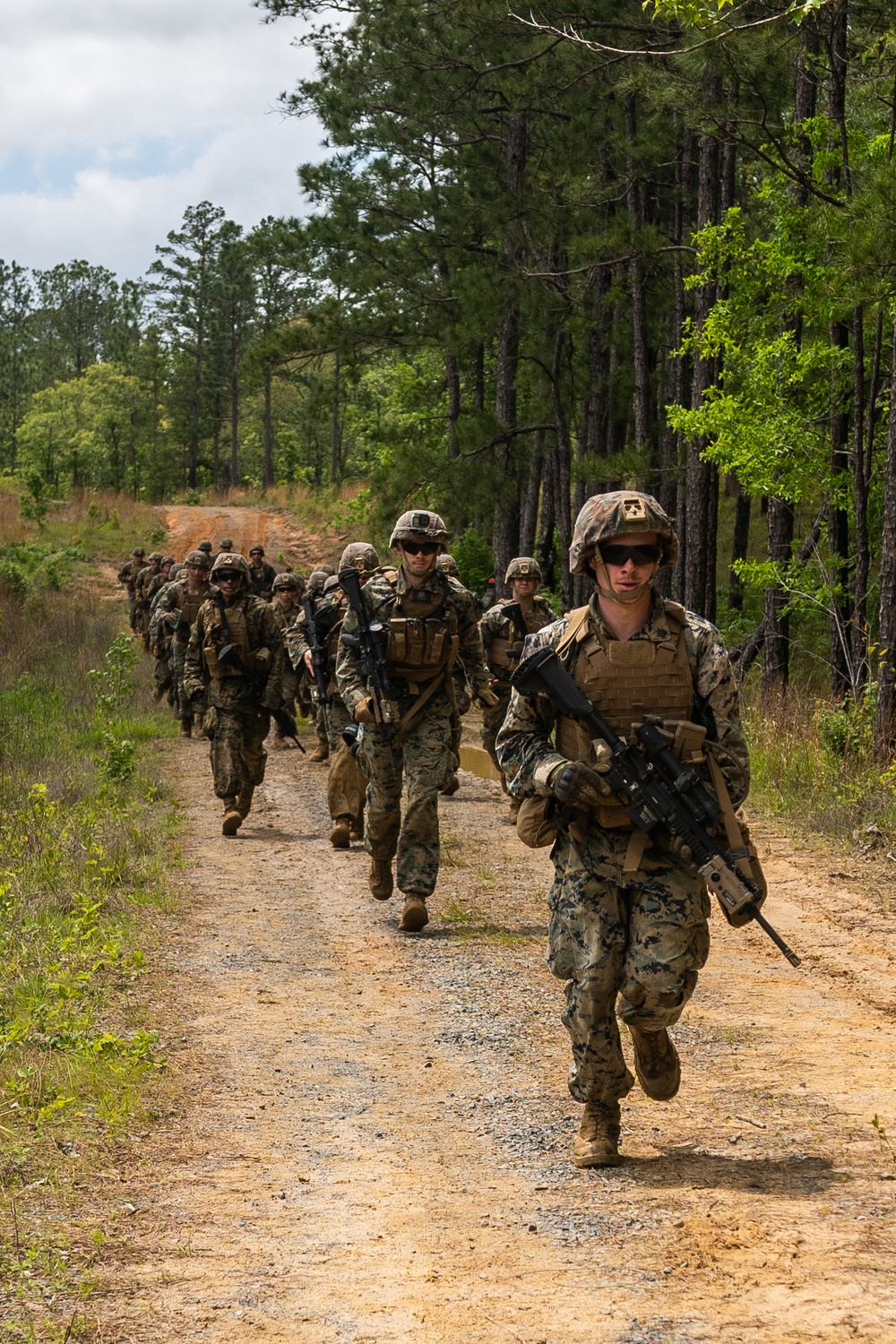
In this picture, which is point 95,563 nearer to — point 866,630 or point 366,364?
point 366,364

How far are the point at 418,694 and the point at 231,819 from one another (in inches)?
158

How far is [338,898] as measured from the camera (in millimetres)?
9750

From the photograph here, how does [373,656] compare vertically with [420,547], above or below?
below

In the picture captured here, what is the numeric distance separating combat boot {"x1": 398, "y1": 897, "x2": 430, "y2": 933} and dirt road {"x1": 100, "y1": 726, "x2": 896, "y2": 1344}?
82 millimetres

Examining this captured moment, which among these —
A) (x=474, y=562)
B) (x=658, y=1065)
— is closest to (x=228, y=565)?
(x=658, y=1065)

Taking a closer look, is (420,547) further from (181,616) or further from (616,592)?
(181,616)

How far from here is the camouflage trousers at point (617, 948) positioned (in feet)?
15.7

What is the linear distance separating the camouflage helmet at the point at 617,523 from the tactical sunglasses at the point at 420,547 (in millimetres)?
3314

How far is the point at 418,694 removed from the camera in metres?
8.66

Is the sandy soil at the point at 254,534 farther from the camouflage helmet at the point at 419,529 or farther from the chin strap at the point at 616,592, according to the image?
the chin strap at the point at 616,592

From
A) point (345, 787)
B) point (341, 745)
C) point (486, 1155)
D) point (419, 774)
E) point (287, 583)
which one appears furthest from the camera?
point (287, 583)

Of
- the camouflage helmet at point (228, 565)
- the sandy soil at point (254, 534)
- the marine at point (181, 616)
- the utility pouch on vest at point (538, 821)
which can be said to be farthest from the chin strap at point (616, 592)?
the sandy soil at point (254, 534)

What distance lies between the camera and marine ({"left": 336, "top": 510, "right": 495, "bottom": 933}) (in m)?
8.53

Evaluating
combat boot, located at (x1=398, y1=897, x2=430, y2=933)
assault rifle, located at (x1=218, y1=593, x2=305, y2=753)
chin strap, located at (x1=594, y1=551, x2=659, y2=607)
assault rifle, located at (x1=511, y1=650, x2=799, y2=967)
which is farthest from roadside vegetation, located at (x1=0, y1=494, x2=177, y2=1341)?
chin strap, located at (x1=594, y1=551, x2=659, y2=607)
